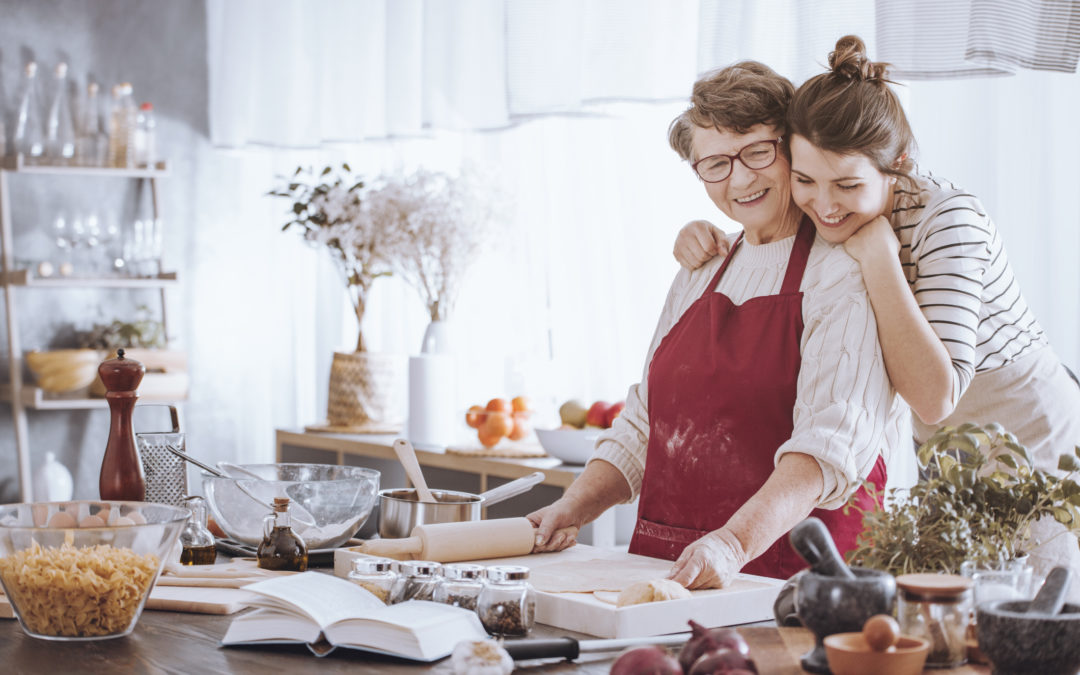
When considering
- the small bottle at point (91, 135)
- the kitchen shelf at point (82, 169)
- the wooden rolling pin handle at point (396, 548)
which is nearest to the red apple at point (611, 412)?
the wooden rolling pin handle at point (396, 548)

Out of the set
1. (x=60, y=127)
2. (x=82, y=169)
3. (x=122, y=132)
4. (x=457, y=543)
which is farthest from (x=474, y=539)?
(x=60, y=127)

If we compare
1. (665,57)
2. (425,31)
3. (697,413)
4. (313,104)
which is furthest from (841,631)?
(313,104)

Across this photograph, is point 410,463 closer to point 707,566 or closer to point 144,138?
point 707,566

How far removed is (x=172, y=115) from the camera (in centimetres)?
484

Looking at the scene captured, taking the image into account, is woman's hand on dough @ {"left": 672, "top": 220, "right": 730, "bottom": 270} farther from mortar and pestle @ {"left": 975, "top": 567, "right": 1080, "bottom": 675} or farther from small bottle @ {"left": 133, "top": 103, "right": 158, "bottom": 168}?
small bottle @ {"left": 133, "top": 103, "right": 158, "bottom": 168}

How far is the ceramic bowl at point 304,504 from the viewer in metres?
1.76

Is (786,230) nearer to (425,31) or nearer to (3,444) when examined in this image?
(425,31)

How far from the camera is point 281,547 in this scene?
1.67 meters

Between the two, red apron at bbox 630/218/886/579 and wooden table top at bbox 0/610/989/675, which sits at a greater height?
red apron at bbox 630/218/886/579

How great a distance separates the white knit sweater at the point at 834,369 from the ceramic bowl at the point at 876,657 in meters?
0.58

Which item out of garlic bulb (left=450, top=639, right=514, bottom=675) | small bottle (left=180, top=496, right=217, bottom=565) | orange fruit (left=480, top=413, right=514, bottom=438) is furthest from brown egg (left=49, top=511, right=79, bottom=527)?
orange fruit (left=480, top=413, right=514, bottom=438)

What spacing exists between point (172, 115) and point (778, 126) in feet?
11.9

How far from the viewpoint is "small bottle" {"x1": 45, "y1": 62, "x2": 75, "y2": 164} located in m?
4.39

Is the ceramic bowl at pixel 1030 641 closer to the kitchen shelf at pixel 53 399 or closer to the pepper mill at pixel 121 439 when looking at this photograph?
the pepper mill at pixel 121 439
